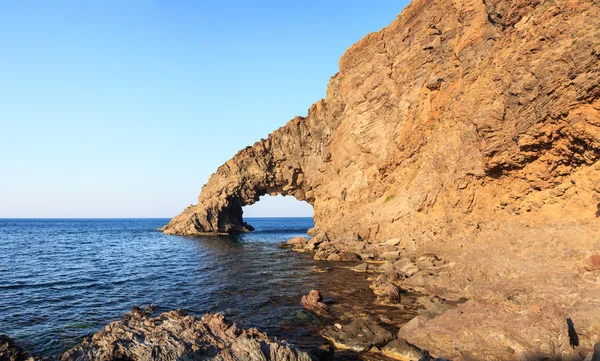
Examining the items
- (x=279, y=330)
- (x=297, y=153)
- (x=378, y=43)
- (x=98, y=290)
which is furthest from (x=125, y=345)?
(x=297, y=153)

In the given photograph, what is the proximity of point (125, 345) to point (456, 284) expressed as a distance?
1903 centimetres

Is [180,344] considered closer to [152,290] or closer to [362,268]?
[152,290]

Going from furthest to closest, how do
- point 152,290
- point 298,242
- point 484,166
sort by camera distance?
point 298,242 → point 152,290 → point 484,166

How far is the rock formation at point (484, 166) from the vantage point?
14.3 metres

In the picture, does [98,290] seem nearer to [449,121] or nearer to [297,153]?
[449,121]

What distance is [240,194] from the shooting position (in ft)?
264

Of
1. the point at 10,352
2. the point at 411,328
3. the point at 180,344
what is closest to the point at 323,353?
the point at 411,328

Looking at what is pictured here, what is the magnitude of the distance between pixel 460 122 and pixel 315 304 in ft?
71.2

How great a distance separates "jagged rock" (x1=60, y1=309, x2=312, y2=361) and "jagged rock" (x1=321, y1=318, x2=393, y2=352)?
11.7 ft

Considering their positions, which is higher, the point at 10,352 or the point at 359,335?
the point at 10,352

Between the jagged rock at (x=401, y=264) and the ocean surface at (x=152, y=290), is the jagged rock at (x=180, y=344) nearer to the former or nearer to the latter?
the ocean surface at (x=152, y=290)

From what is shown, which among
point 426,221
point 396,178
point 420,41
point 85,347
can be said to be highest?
point 420,41

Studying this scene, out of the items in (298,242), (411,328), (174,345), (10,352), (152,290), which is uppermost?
(174,345)

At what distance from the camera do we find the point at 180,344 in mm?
11383
